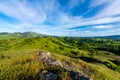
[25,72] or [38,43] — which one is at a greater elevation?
[25,72]

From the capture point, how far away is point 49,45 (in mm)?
190625

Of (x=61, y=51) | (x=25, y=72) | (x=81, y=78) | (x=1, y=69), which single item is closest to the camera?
(x=81, y=78)

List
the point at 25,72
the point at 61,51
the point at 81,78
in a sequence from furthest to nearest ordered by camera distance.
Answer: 1. the point at 61,51
2. the point at 25,72
3. the point at 81,78

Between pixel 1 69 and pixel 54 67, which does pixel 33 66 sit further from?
pixel 1 69

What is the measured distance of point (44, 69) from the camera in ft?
32.8

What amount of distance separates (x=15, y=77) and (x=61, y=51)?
172918mm

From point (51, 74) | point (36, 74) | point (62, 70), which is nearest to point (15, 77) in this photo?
point (36, 74)

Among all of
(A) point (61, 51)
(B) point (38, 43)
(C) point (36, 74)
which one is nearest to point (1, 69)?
(C) point (36, 74)

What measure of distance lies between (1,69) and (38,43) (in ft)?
600

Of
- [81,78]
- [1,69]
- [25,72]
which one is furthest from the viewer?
[1,69]

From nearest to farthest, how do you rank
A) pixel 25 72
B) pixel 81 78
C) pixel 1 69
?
pixel 81 78, pixel 25 72, pixel 1 69

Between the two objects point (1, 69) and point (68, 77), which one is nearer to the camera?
point (68, 77)

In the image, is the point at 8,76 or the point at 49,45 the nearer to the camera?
the point at 8,76

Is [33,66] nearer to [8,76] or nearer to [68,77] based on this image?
[8,76]
